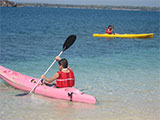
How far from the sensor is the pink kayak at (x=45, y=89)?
21.6ft

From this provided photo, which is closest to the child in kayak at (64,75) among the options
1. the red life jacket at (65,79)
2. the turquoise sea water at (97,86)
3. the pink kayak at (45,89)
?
the red life jacket at (65,79)

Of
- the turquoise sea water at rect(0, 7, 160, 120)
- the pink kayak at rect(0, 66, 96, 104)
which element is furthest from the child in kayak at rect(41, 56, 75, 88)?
the turquoise sea water at rect(0, 7, 160, 120)

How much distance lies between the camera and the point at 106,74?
946 cm

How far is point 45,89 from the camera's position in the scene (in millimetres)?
7098

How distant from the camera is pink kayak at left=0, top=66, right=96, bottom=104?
6.59m

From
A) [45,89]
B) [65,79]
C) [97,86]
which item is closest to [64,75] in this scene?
[65,79]

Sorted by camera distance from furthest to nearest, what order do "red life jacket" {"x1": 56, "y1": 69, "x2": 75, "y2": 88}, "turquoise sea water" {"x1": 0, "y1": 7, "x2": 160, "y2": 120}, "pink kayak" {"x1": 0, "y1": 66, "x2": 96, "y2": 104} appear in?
"red life jacket" {"x1": 56, "y1": 69, "x2": 75, "y2": 88}, "pink kayak" {"x1": 0, "y1": 66, "x2": 96, "y2": 104}, "turquoise sea water" {"x1": 0, "y1": 7, "x2": 160, "y2": 120}

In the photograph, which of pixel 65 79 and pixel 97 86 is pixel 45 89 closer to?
pixel 65 79

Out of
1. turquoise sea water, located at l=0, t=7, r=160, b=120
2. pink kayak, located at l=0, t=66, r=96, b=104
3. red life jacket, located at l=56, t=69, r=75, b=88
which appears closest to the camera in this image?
turquoise sea water, located at l=0, t=7, r=160, b=120

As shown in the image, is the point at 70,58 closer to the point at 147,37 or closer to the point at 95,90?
the point at 95,90

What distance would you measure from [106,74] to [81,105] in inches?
123

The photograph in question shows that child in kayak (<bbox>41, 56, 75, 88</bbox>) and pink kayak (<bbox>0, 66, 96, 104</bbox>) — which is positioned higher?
child in kayak (<bbox>41, 56, 75, 88</bbox>)

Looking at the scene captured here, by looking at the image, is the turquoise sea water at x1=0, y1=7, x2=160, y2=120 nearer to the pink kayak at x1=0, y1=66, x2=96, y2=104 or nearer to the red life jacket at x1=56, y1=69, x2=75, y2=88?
the pink kayak at x1=0, y1=66, x2=96, y2=104

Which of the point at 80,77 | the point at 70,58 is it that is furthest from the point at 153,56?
the point at 80,77
